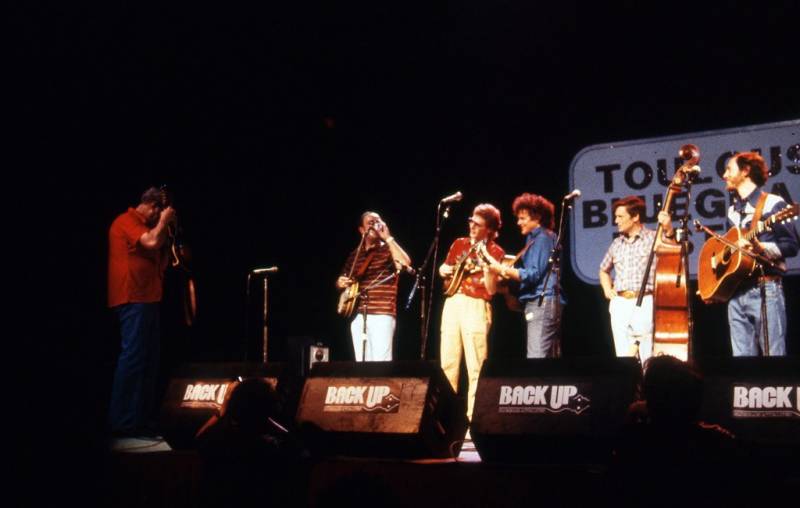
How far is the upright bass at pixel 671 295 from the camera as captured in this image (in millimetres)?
6030

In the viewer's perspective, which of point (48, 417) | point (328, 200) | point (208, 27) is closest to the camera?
point (48, 417)

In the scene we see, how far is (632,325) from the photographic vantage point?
646 centimetres

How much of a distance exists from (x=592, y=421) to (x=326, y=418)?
5.21 feet

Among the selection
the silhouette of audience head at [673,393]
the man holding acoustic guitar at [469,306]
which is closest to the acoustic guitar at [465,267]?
the man holding acoustic guitar at [469,306]

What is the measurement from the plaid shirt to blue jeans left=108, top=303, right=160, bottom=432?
3.95 m

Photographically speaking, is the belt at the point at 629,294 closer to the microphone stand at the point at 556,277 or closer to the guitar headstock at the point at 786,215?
the microphone stand at the point at 556,277

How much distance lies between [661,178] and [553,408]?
184 inches

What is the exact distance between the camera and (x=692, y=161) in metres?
5.96

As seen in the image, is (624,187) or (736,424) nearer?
(736,424)

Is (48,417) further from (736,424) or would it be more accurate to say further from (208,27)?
(208,27)

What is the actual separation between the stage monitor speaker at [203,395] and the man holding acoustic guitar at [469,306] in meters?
2.20

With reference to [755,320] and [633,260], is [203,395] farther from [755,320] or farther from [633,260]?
[755,320]

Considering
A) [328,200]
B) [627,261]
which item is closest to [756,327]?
[627,261]

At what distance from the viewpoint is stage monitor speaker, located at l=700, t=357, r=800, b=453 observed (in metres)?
3.56
